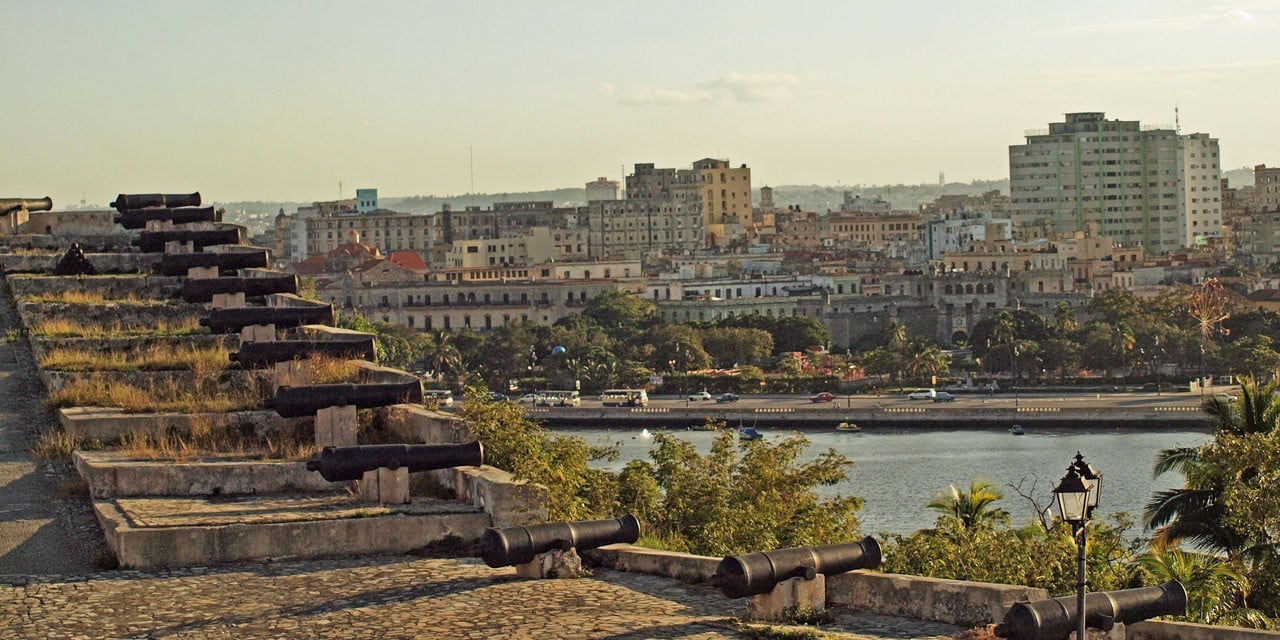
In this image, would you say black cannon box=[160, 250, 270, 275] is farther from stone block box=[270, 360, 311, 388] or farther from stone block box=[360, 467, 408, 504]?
stone block box=[360, 467, 408, 504]

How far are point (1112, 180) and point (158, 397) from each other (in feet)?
437

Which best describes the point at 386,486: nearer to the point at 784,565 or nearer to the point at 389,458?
the point at 389,458

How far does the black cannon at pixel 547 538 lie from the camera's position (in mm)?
12109

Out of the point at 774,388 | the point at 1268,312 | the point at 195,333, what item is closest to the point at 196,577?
the point at 195,333

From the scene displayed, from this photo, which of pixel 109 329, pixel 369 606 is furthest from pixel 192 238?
pixel 369 606

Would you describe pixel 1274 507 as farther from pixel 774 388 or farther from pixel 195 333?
pixel 774 388

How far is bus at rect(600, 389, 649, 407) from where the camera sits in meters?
77.6

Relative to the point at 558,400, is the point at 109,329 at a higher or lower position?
higher

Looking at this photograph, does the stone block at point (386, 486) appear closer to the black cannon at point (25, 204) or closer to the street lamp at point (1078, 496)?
the street lamp at point (1078, 496)

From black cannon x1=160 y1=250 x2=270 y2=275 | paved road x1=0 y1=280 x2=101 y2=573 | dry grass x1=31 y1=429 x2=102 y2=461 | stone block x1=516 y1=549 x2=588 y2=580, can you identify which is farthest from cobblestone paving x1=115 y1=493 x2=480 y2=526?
black cannon x1=160 y1=250 x2=270 y2=275

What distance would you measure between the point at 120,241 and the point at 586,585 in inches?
631

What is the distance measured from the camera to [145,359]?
18.2 meters

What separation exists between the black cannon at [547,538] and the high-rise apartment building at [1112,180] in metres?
134

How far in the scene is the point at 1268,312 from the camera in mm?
87250
